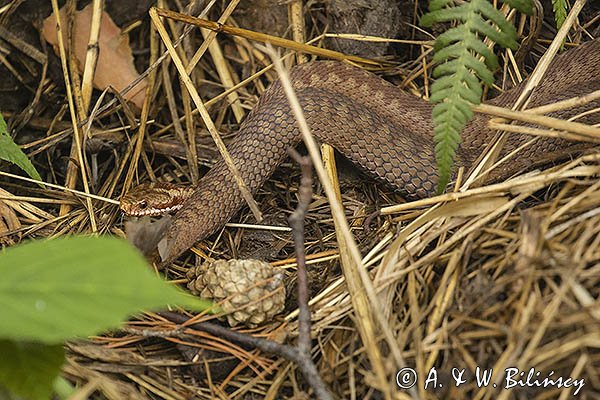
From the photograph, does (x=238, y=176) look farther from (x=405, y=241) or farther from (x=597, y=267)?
(x=597, y=267)

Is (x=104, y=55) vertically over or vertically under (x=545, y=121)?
over

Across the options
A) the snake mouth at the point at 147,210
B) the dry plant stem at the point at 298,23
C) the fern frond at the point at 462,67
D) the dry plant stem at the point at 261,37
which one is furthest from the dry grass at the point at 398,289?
the dry plant stem at the point at 298,23

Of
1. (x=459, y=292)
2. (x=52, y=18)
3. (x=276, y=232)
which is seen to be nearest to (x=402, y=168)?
(x=276, y=232)

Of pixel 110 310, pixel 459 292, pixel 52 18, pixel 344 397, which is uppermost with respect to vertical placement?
pixel 52 18

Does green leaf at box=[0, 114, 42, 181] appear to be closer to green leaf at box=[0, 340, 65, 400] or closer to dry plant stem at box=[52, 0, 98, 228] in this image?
dry plant stem at box=[52, 0, 98, 228]

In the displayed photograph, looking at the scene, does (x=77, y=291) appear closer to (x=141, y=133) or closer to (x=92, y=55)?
(x=141, y=133)

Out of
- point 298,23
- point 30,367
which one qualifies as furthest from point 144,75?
point 30,367
